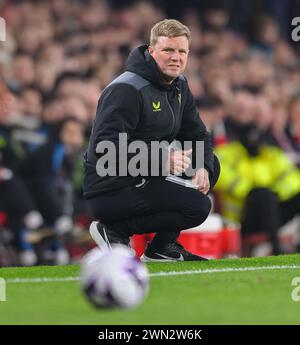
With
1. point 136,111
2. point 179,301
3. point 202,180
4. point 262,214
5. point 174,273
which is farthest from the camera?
point 262,214

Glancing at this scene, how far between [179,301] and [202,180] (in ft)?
6.99

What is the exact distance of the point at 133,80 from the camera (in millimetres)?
7941

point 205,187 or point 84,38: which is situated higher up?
point 84,38

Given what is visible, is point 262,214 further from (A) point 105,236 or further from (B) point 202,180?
(A) point 105,236

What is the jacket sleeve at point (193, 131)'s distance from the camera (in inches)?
329

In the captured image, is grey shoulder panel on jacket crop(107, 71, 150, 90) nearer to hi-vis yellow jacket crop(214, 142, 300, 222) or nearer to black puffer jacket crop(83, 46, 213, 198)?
black puffer jacket crop(83, 46, 213, 198)

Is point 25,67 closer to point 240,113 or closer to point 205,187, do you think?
point 240,113

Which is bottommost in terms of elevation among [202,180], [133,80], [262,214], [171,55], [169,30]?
[262,214]

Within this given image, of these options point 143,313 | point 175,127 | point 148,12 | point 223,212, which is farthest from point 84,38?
point 143,313

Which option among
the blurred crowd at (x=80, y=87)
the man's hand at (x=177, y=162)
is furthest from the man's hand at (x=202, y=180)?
the blurred crowd at (x=80, y=87)

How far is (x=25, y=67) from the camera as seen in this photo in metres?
13.2

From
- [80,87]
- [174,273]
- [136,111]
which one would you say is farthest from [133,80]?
[80,87]

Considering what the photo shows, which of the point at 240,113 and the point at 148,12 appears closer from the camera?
the point at 240,113
